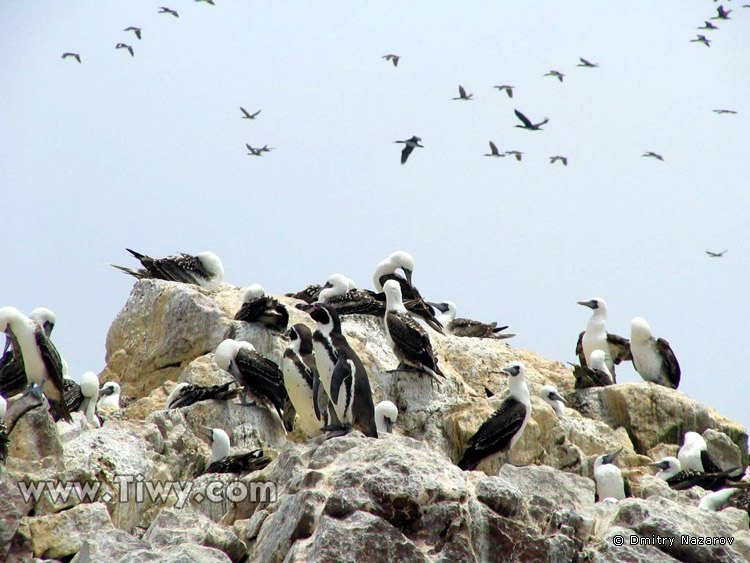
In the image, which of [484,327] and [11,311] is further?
[484,327]

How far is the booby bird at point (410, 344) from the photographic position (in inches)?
704

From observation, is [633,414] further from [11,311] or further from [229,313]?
[11,311]

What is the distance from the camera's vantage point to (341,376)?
14.5 meters

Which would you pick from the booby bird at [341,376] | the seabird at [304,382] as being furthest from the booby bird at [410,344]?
the booby bird at [341,376]

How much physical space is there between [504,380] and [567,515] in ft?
32.1

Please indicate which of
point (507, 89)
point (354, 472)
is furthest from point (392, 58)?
point (354, 472)

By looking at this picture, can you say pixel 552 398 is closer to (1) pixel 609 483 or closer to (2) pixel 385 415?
(2) pixel 385 415

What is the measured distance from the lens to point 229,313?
20.4 metres

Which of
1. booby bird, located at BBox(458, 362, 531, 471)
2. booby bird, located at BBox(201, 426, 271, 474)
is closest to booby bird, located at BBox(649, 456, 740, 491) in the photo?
booby bird, located at BBox(458, 362, 531, 471)

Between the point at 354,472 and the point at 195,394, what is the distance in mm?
7801

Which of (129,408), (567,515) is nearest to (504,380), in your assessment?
(129,408)

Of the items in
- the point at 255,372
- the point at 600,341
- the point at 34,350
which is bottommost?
the point at 600,341

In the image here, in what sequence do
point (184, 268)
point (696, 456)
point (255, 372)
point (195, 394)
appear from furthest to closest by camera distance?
1. point (184, 268)
2. point (696, 456)
3. point (195, 394)
4. point (255, 372)

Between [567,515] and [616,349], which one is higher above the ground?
[567,515]
